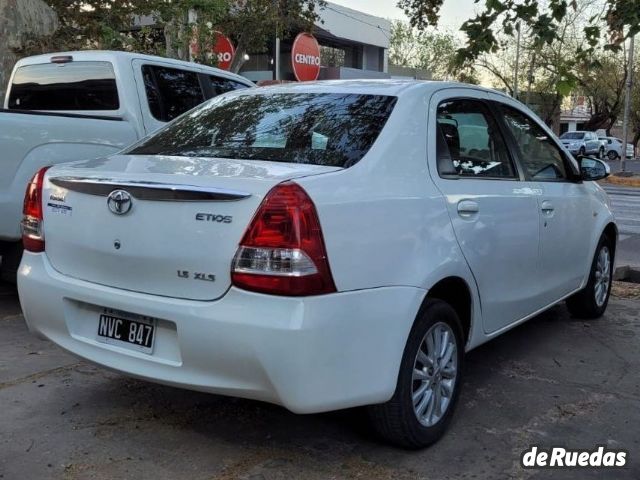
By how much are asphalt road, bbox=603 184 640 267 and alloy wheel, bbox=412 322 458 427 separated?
5798mm

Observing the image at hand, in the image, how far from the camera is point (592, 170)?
5266 mm

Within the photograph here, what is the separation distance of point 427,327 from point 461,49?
4.42 meters

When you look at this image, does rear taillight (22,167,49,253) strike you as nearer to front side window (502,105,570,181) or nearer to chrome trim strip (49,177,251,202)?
chrome trim strip (49,177,251,202)

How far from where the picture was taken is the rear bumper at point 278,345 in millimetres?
2695

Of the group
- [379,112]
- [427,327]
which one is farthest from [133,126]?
[427,327]

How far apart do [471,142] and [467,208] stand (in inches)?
24.7

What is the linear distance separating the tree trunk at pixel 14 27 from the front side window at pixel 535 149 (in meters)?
8.11

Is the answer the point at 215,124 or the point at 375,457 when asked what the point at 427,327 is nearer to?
the point at 375,457

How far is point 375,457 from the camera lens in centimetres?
322

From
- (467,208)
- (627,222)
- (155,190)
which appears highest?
(155,190)

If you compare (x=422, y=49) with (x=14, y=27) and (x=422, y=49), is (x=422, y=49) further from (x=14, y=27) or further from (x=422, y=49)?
(x=14, y=27)

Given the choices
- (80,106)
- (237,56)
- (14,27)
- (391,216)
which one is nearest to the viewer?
(391,216)

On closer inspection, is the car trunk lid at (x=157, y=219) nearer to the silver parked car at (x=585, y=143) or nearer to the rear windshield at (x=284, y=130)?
the rear windshield at (x=284, y=130)

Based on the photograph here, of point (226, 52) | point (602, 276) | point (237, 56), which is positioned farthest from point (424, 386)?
point (226, 52)
